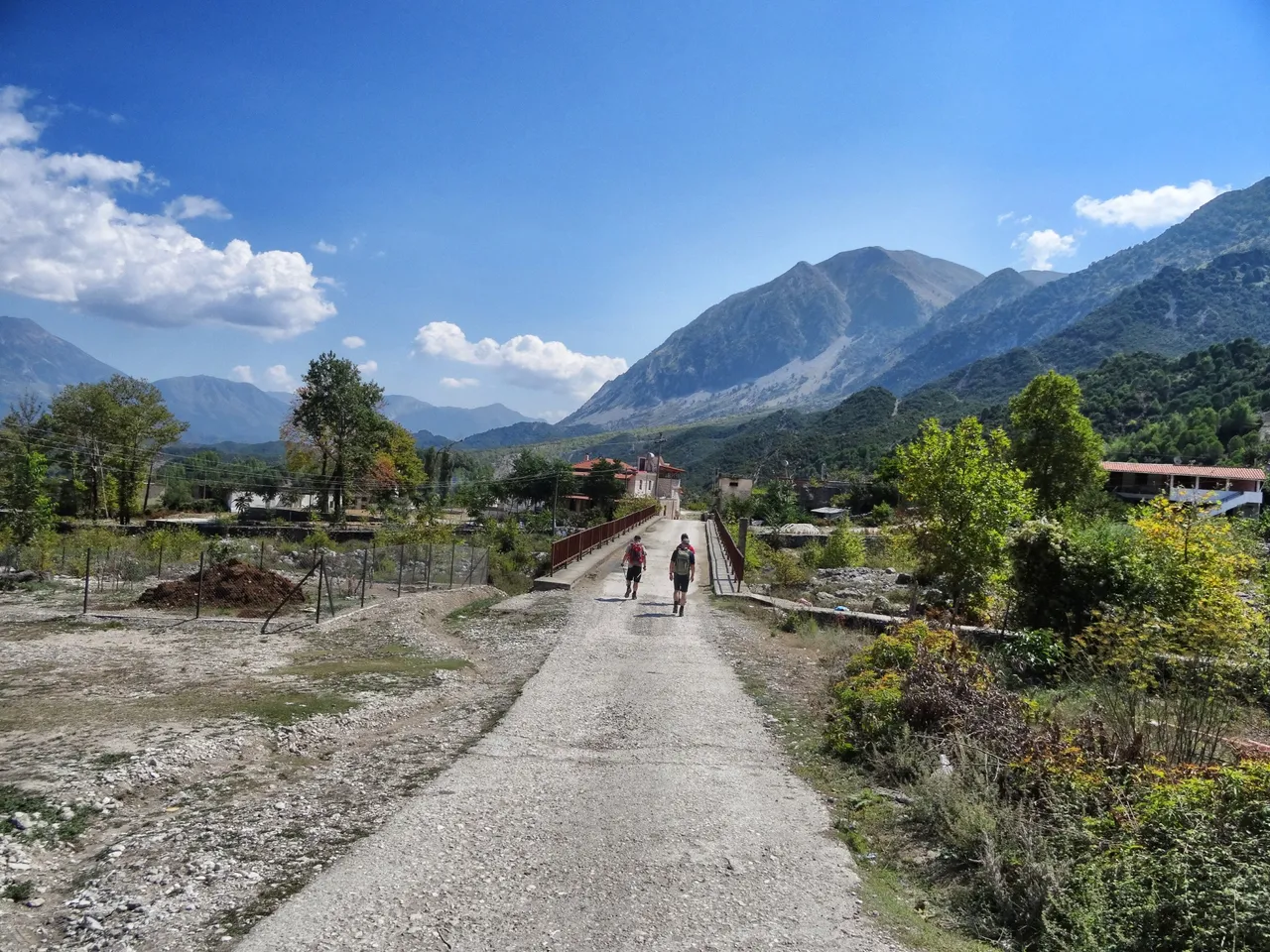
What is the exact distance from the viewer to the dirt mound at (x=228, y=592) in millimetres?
17094

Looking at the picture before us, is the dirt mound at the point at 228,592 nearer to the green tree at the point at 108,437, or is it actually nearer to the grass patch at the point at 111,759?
the grass patch at the point at 111,759

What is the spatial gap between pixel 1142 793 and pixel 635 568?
558 inches

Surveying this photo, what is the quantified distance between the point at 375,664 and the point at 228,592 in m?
8.32

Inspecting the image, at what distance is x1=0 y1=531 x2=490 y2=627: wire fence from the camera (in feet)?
55.0

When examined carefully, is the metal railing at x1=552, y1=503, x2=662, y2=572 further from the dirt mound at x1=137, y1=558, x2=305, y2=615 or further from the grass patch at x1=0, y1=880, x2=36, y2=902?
the grass patch at x1=0, y1=880, x2=36, y2=902

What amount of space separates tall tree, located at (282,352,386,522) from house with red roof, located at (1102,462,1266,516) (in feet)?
206

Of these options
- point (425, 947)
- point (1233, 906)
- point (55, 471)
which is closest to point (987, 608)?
point (1233, 906)

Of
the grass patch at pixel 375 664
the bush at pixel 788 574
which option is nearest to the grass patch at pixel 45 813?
the grass patch at pixel 375 664

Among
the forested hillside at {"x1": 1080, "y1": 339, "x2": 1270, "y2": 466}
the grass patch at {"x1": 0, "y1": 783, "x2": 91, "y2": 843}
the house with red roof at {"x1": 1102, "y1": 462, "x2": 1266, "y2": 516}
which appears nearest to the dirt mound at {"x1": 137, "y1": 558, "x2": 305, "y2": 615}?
the grass patch at {"x1": 0, "y1": 783, "x2": 91, "y2": 843}

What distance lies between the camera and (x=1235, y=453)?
8838cm

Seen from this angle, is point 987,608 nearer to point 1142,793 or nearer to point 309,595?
point 1142,793

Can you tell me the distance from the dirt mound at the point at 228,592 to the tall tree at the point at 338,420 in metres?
40.1

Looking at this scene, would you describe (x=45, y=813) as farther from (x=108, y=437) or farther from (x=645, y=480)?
(x=645, y=480)

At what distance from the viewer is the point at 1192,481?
70.8 meters
